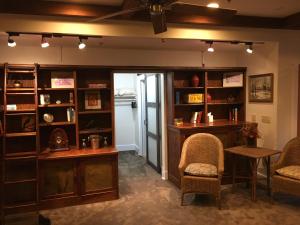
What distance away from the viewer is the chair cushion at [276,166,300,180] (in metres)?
3.65

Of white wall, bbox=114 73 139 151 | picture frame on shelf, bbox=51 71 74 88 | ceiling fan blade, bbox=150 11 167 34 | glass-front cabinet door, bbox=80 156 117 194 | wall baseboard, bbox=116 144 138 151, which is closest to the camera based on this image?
ceiling fan blade, bbox=150 11 167 34

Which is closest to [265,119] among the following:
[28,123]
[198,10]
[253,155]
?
[253,155]

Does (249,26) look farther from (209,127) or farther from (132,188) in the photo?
(132,188)

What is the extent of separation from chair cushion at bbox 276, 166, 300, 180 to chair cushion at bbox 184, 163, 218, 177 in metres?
0.88

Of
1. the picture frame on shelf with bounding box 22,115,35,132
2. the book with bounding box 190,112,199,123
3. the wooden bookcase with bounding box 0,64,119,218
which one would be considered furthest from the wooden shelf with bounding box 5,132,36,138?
the book with bounding box 190,112,199,123

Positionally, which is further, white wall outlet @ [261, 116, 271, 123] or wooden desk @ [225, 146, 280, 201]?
white wall outlet @ [261, 116, 271, 123]

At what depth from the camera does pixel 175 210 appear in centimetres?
378

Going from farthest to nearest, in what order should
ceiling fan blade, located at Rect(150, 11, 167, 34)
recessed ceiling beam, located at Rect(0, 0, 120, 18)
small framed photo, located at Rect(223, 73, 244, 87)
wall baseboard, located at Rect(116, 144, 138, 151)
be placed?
1. wall baseboard, located at Rect(116, 144, 138, 151)
2. small framed photo, located at Rect(223, 73, 244, 87)
3. recessed ceiling beam, located at Rect(0, 0, 120, 18)
4. ceiling fan blade, located at Rect(150, 11, 167, 34)

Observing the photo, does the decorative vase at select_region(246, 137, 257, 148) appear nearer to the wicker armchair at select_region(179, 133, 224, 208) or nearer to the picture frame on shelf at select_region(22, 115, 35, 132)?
the wicker armchair at select_region(179, 133, 224, 208)

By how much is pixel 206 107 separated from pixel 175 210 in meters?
1.96

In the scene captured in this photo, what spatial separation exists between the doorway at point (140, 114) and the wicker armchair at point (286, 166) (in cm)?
203

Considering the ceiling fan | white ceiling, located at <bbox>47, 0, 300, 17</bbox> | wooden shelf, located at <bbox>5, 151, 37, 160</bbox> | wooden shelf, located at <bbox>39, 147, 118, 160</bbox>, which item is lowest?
wooden shelf, located at <bbox>39, 147, 118, 160</bbox>

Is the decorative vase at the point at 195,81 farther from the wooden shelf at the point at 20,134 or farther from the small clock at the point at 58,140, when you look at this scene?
the wooden shelf at the point at 20,134

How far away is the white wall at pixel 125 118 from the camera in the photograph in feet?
23.9
